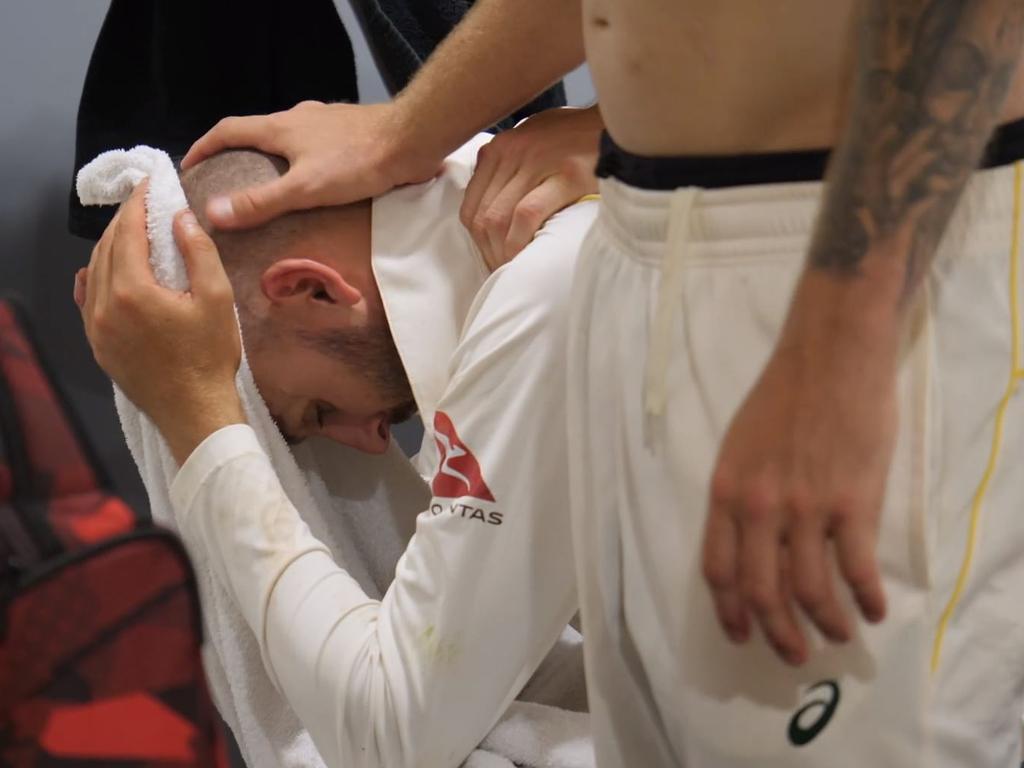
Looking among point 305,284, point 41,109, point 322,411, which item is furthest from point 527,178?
point 41,109

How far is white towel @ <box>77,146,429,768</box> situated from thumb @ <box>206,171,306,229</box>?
42 mm

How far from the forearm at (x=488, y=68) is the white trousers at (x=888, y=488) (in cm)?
28

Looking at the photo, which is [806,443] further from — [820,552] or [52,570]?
[52,570]

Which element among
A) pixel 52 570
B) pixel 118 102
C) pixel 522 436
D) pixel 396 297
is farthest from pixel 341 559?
pixel 52 570

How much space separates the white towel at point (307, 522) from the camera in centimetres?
98

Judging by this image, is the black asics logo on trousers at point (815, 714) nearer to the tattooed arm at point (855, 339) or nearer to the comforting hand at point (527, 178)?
the tattooed arm at point (855, 339)

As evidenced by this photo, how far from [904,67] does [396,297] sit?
1.81 ft

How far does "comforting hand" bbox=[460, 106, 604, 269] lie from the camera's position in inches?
36.9

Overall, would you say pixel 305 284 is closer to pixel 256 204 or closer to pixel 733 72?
pixel 256 204

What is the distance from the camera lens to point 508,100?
1011 mm

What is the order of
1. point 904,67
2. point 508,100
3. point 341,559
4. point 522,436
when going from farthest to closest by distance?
point 341,559
point 508,100
point 522,436
point 904,67

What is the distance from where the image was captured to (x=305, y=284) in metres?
1.01

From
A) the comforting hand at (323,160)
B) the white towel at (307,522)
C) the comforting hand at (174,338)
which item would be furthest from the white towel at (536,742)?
the comforting hand at (323,160)

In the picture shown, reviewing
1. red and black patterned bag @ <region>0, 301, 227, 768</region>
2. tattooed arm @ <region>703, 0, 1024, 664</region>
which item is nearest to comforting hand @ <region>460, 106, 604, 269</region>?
tattooed arm @ <region>703, 0, 1024, 664</region>
